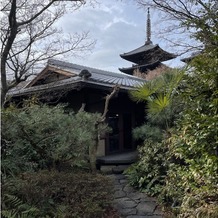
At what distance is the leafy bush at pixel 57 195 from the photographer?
3.95m

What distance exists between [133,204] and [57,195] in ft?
5.22

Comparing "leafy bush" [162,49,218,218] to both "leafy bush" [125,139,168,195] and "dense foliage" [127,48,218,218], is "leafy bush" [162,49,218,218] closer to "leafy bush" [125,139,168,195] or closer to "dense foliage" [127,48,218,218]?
"dense foliage" [127,48,218,218]

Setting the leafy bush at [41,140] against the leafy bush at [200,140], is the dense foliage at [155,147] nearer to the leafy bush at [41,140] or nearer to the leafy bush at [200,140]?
the leafy bush at [200,140]

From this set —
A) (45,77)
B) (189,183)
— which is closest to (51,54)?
(45,77)

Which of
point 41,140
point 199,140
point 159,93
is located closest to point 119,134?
point 159,93

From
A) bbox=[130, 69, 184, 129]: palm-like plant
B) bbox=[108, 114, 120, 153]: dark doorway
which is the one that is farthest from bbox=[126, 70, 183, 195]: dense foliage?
bbox=[108, 114, 120, 153]: dark doorway

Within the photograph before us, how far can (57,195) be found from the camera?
437 centimetres

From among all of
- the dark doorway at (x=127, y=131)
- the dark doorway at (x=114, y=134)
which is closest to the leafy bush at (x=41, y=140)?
the dark doorway at (x=114, y=134)

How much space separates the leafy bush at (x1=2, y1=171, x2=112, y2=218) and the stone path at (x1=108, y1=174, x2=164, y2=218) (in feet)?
1.49

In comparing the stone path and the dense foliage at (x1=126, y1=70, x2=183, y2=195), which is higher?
the dense foliage at (x1=126, y1=70, x2=183, y2=195)

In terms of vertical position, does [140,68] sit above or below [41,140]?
above

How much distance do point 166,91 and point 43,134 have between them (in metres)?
2.48

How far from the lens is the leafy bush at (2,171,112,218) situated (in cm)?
395

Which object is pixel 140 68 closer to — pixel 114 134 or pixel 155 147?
pixel 114 134
